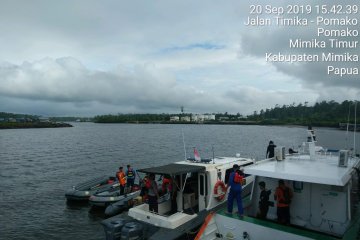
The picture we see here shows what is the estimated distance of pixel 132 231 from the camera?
10.4 m

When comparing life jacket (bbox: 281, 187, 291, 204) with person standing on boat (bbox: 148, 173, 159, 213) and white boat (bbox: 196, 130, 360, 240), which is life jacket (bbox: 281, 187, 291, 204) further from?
person standing on boat (bbox: 148, 173, 159, 213)

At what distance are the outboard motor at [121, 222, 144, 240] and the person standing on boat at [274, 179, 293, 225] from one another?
488cm

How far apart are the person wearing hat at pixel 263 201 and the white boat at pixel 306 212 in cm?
38

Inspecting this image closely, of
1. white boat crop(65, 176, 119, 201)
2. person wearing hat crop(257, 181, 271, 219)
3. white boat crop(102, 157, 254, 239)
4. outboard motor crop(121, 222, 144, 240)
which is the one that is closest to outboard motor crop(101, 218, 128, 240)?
white boat crop(102, 157, 254, 239)

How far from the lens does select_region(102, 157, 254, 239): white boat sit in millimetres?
10773

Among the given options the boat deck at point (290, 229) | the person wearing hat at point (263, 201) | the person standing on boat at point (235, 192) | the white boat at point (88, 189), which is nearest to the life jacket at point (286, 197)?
the person wearing hat at point (263, 201)

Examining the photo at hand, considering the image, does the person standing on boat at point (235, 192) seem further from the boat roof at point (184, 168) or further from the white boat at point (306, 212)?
the boat roof at point (184, 168)

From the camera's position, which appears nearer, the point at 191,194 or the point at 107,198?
the point at 191,194

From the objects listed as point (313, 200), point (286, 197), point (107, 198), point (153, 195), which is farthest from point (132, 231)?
point (107, 198)

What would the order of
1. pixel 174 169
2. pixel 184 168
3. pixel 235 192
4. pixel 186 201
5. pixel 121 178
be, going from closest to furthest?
pixel 235 192
pixel 174 169
pixel 184 168
pixel 186 201
pixel 121 178

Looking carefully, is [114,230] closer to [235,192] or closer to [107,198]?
[235,192]

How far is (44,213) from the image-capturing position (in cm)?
1877

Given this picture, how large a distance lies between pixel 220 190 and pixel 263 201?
2.74 metres

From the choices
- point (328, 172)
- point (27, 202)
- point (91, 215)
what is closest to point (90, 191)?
point (91, 215)
